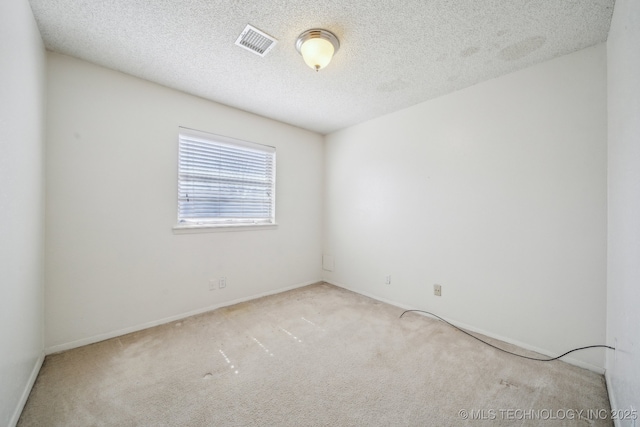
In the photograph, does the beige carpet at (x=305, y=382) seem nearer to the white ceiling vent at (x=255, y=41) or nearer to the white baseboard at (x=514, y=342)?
the white baseboard at (x=514, y=342)

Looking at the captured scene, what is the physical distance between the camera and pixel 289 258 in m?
3.73

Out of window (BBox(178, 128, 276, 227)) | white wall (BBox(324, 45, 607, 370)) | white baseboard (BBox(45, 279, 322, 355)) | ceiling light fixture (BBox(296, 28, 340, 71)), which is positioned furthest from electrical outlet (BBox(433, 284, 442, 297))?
ceiling light fixture (BBox(296, 28, 340, 71))

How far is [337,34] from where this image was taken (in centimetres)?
180

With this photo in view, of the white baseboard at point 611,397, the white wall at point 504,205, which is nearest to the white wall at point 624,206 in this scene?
the white baseboard at point 611,397

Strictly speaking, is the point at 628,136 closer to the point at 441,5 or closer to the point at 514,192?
the point at 514,192

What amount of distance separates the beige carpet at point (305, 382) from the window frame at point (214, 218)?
1.08 m

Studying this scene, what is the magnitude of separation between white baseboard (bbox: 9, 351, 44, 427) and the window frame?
53.6 inches

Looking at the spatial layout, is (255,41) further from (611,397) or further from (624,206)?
(611,397)

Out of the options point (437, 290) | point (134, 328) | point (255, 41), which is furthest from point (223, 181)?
point (437, 290)

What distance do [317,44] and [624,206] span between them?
7.05ft

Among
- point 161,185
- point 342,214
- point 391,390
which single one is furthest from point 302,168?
point 391,390

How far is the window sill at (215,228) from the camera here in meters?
2.71

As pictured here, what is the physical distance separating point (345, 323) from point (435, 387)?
3.56 ft

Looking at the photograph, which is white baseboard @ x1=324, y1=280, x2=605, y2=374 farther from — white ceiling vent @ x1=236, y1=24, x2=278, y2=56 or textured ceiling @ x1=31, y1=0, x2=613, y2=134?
white ceiling vent @ x1=236, y1=24, x2=278, y2=56
